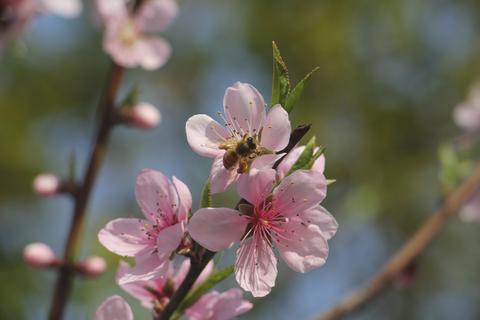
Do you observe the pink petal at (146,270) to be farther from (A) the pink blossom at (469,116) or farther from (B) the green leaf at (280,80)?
(A) the pink blossom at (469,116)

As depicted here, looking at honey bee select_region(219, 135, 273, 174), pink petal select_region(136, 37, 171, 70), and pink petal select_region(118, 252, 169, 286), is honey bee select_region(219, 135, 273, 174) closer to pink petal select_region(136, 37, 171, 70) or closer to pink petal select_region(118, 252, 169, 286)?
pink petal select_region(118, 252, 169, 286)

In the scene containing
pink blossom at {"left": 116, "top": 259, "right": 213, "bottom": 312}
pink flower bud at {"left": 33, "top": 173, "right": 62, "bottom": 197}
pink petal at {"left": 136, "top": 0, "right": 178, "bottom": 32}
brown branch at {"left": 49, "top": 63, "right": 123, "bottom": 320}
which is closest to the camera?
pink blossom at {"left": 116, "top": 259, "right": 213, "bottom": 312}

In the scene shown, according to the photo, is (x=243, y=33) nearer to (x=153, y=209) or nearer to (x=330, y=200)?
(x=330, y=200)

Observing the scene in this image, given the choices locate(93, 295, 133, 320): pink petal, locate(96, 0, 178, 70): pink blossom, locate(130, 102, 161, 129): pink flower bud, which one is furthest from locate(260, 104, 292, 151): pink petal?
locate(96, 0, 178, 70): pink blossom

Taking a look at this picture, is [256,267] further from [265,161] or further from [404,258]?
[404,258]

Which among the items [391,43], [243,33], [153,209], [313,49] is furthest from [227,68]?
[153,209]

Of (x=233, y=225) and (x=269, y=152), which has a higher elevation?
(x=269, y=152)

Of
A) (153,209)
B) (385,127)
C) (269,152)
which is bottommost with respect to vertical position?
(385,127)

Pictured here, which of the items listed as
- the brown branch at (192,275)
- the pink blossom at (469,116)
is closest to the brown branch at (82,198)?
the brown branch at (192,275)
